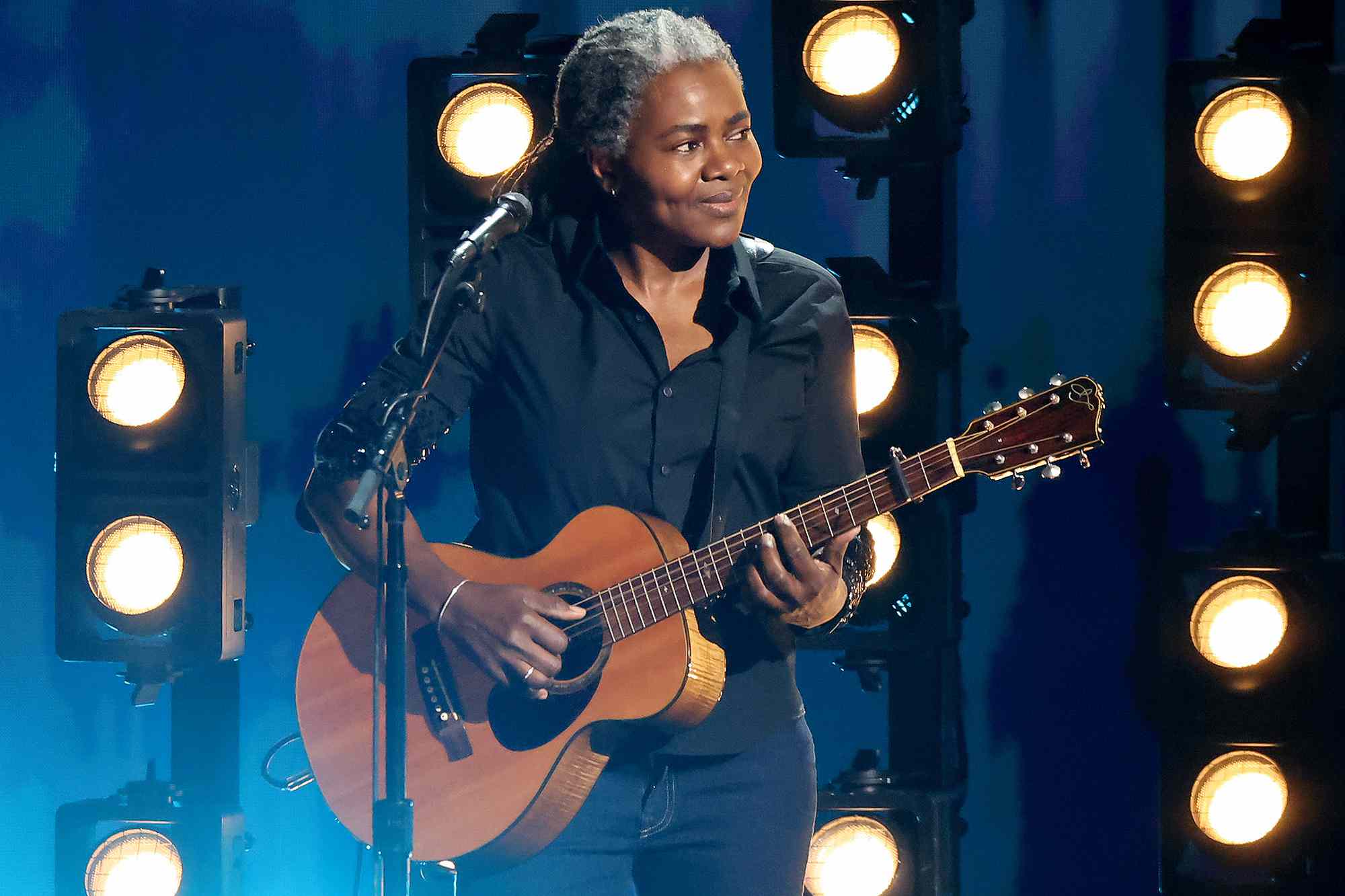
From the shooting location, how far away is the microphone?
1.77 meters

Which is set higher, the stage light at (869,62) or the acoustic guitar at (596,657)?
the stage light at (869,62)

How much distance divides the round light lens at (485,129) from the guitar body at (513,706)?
859mm

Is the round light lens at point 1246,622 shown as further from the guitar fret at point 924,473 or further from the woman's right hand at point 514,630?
the woman's right hand at point 514,630

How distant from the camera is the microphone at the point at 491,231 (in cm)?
177

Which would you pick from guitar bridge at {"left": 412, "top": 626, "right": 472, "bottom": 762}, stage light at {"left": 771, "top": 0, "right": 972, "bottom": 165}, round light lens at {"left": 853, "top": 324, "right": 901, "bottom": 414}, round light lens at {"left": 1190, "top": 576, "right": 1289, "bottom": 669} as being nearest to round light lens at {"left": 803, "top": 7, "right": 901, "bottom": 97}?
stage light at {"left": 771, "top": 0, "right": 972, "bottom": 165}

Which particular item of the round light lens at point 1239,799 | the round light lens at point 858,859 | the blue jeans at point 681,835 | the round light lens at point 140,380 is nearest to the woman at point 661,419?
the blue jeans at point 681,835

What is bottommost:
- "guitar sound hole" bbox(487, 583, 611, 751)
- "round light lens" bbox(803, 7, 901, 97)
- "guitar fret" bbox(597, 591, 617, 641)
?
"guitar sound hole" bbox(487, 583, 611, 751)

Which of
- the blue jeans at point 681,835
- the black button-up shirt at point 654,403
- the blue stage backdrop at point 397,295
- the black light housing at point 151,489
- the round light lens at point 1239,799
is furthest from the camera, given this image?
the blue stage backdrop at point 397,295

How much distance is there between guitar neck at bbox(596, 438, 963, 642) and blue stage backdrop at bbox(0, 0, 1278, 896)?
1575mm

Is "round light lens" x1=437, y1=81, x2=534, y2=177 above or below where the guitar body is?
above

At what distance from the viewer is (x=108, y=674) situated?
377 centimetres

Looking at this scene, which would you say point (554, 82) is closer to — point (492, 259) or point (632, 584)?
point (492, 259)

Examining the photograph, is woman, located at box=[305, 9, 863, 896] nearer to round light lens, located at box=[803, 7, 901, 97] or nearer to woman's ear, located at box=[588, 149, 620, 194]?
woman's ear, located at box=[588, 149, 620, 194]

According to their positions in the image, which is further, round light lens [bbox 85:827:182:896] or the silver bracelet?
round light lens [bbox 85:827:182:896]
